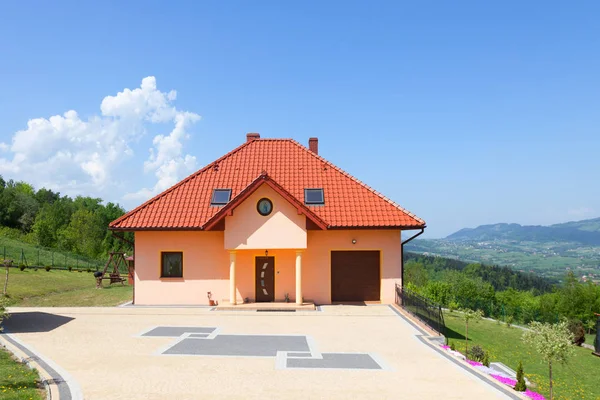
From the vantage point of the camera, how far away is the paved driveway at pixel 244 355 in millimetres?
9453

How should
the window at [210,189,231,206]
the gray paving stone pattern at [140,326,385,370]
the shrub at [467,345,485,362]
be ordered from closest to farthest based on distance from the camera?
the gray paving stone pattern at [140,326,385,370] → the shrub at [467,345,485,362] → the window at [210,189,231,206]

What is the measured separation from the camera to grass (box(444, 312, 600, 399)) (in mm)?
15602

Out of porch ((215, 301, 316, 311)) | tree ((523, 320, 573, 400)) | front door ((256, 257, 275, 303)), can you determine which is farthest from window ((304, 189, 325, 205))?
tree ((523, 320, 573, 400))

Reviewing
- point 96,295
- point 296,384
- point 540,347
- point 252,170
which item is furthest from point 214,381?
point 96,295

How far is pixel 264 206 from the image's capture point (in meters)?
20.5

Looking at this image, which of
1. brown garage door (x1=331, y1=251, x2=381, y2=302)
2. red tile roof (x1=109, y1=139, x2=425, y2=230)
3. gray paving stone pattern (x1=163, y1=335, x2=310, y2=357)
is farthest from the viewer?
brown garage door (x1=331, y1=251, x2=381, y2=302)

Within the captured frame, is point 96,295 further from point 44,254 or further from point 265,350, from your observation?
point 44,254

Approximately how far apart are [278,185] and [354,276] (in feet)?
19.4

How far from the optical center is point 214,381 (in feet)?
32.6

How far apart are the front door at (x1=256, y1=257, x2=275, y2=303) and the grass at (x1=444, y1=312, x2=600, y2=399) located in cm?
821

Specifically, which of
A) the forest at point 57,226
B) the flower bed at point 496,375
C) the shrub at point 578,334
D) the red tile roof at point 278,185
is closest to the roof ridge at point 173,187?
the red tile roof at point 278,185

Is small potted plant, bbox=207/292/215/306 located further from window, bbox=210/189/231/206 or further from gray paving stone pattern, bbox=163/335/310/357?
gray paving stone pattern, bbox=163/335/310/357

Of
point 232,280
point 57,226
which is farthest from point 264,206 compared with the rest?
point 57,226

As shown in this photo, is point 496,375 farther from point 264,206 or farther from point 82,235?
point 82,235
